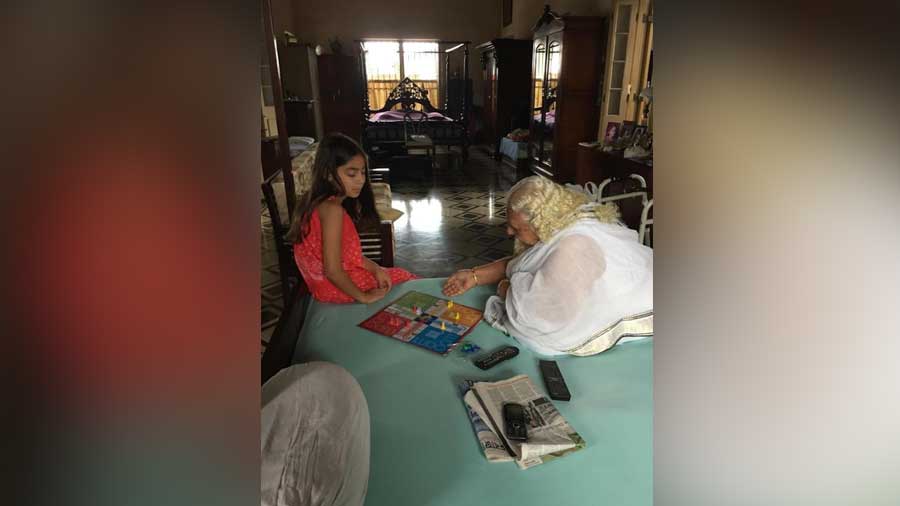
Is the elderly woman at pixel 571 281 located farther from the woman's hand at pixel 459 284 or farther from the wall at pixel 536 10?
the wall at pixel 536 10

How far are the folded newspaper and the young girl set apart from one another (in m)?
0.70

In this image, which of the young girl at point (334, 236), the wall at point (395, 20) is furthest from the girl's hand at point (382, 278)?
the wall at point (395, 20)

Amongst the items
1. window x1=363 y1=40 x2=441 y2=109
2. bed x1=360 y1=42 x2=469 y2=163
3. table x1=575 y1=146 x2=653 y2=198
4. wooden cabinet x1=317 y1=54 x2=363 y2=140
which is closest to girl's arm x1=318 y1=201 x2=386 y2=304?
table x1=575 y1=146 x2=653 y2=198

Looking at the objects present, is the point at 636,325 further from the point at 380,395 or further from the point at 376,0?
the point at 376,0

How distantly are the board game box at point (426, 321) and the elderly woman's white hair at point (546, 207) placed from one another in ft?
1.23

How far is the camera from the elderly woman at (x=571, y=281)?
1469 millimetres

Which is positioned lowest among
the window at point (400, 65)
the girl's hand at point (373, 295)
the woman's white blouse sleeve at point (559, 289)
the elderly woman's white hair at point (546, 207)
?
the girl's hand at point (373, 295)

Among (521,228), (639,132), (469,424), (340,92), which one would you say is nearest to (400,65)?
(340,92)

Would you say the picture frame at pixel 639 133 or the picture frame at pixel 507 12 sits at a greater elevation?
the picture frame at pixel 507 12

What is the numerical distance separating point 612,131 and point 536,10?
3.64 meters
